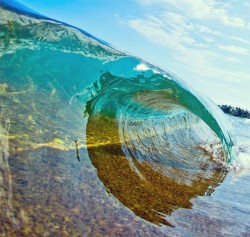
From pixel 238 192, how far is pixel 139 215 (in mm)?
2575

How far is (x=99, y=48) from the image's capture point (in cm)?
692

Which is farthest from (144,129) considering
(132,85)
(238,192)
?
(238,192)

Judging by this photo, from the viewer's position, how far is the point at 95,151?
16.5 feet

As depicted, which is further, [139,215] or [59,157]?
[59,157]

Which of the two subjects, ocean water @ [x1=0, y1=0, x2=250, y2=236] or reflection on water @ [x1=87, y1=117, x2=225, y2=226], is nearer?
ocean water @ [x1=0, y1=0, x2=250, y2=236]

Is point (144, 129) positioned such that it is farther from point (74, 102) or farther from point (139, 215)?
point (139, 215)

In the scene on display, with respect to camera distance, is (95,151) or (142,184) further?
(95,151)

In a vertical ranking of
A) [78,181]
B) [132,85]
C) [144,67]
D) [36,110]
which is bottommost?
[78,181]

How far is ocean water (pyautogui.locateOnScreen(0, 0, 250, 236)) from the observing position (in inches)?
111

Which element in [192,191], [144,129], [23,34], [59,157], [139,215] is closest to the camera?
[139,215]

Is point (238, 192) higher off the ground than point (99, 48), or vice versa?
point (99, 48)

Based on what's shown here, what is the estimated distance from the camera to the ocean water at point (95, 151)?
282cm

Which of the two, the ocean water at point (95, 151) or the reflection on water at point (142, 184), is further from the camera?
the reflection on water at point (142, 184)

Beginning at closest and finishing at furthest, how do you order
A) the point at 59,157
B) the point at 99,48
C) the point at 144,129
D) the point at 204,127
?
the point at 59,157
the point at 99,48
the point at 144,129
the point at 204,127
